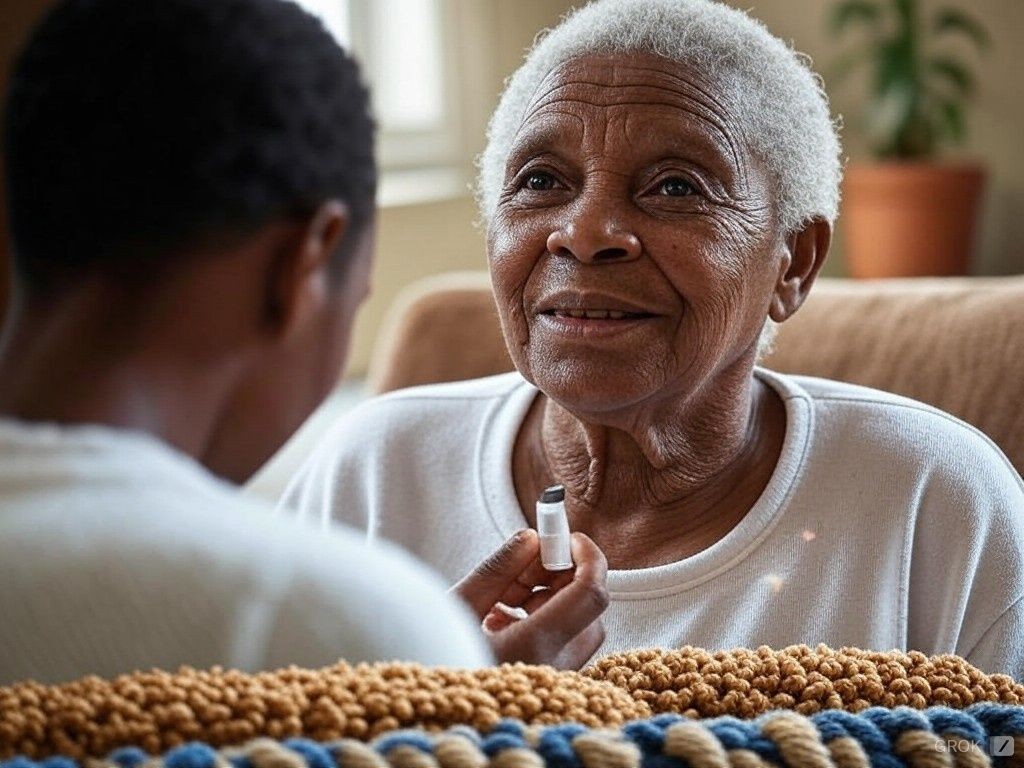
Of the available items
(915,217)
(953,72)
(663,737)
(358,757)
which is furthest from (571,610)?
(953,72)

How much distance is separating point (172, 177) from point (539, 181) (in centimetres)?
82

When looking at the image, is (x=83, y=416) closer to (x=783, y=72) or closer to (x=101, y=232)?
(x=101, y=232)

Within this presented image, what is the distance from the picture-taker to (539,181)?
1.54 metres

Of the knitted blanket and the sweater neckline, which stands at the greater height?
the knitted blanket

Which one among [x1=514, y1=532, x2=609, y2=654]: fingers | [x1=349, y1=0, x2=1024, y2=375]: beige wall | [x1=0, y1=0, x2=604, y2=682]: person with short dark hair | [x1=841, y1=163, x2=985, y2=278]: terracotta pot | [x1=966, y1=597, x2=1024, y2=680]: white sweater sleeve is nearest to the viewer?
[x1=0, y1=0, x2=604, y2=682]: person with short dark hair

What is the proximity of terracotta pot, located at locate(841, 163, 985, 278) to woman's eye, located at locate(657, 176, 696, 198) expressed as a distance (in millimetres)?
4108

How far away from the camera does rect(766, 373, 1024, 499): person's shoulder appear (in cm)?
147

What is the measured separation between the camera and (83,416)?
30.4 inches

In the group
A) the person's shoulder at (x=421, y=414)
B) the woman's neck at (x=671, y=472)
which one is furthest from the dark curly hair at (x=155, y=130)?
the person's shoulder at (x=421, y=414)

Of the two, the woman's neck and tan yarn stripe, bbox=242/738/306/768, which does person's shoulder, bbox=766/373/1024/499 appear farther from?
tan yarn stripe, bbox=242/738/306/768

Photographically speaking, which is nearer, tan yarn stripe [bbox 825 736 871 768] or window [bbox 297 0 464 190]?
tan yarn stripe [bbox 825 736 871 768]

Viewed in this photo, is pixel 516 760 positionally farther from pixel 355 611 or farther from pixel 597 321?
pixel 597 321

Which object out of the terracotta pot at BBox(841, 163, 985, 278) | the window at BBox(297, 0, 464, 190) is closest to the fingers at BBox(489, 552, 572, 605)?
the window at BBox(297, 0, 464, 190)

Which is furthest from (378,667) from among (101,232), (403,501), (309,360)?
(403,501)
